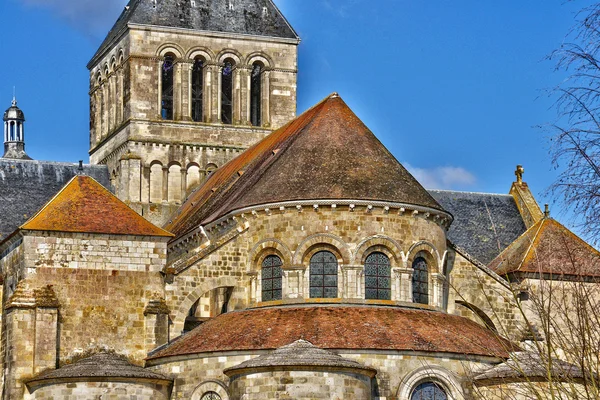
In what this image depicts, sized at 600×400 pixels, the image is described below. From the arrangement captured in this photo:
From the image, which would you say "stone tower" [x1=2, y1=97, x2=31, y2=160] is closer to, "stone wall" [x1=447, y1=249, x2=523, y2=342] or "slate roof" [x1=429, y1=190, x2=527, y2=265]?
"slate roof" [x1=429, y1=190, x2=527, y2=265]

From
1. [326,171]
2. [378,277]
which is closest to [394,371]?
[378,277]

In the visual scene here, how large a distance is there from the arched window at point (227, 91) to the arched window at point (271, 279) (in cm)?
1919

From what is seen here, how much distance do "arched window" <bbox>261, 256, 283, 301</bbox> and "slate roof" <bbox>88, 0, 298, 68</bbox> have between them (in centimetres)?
2032

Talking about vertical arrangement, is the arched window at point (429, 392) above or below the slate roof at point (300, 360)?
below

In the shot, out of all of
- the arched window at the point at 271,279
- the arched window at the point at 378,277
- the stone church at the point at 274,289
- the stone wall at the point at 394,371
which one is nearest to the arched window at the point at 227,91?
the stone church at the point at 274,289

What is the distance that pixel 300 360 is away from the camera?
3597 centimetres

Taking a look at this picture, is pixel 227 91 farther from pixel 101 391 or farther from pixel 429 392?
pixel 429 392

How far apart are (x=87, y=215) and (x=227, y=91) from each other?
19.5 meters

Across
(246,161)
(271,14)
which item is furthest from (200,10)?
(246,161)

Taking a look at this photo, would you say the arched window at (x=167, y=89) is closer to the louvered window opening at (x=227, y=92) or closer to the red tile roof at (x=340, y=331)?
the louvered window opening at (x=227, y=92)

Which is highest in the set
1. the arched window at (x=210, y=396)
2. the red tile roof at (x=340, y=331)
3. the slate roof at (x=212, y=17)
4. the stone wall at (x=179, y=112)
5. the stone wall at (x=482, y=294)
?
the slate roof at (x=212, y=17)

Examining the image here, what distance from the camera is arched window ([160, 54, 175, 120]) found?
198 ft

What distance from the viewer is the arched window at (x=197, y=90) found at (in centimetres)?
6034

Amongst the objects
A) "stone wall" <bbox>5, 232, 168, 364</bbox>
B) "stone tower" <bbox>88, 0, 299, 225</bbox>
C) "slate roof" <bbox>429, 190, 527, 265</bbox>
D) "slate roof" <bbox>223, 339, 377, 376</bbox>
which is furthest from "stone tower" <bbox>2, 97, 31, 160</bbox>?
"slate roof" <bbox>223, 339, 377, 376</bbox>
